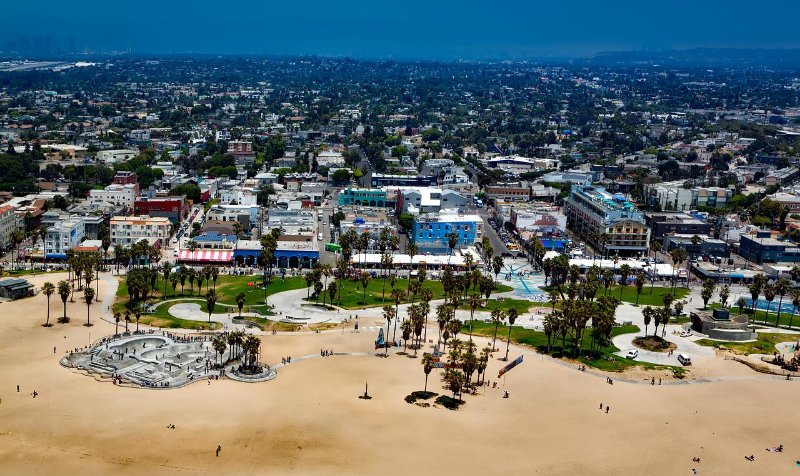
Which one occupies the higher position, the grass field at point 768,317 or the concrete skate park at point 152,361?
the grass field at point 768,317

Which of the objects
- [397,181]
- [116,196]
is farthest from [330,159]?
[116,196]

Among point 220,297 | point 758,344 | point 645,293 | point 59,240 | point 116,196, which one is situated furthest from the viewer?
point 116,196

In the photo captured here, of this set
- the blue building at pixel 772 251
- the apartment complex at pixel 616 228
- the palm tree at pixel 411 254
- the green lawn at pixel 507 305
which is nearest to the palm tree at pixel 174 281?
the palm tree at pixel 411 254

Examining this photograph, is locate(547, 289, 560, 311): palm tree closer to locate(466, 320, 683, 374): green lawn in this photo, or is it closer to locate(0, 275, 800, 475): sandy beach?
locate(466, 320, 683, 374): green lawn

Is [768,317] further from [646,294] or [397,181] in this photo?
[397,181]

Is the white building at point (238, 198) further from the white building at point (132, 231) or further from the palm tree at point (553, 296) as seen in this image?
the palm tree at point (553, 296)

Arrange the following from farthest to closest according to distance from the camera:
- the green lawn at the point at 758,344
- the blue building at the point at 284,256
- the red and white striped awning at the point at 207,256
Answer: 1. the blue building at the point at 284,256
2. the red and white striped awning at the point at 207,256
3. the green lawn at the point at 758,344
